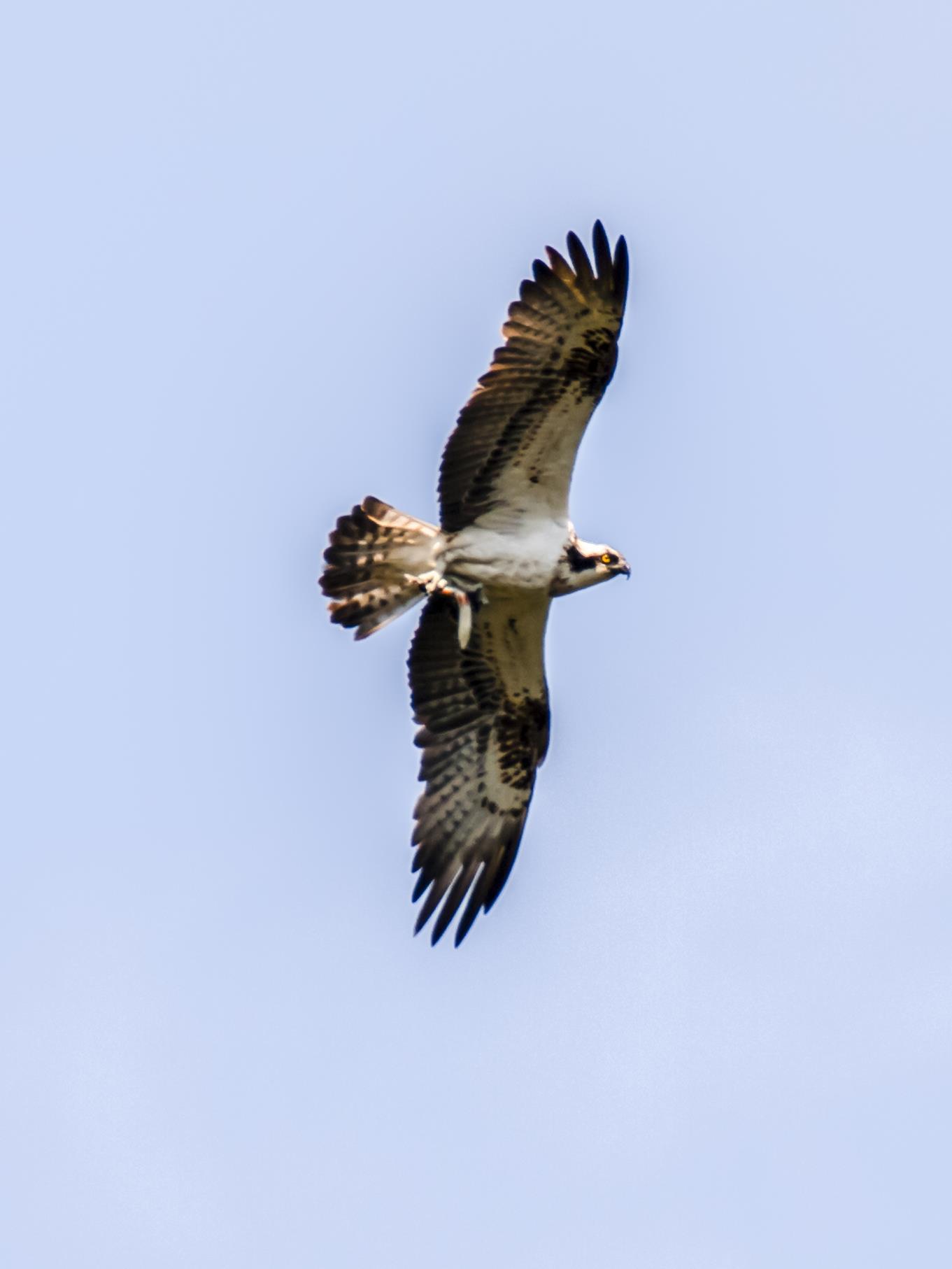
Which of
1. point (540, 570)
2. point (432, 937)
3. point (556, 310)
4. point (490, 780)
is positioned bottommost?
point (432, 937)

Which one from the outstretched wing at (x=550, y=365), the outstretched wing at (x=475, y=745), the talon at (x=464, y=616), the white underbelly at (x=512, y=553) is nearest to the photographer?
the outstretched wing at (x=550, y=365)

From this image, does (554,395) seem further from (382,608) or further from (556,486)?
(382,608)

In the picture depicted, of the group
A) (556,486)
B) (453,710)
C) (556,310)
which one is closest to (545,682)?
(453,710)

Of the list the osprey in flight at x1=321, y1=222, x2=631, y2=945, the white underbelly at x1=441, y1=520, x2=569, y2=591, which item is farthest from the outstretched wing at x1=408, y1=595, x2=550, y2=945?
the white underbelly at x1=441, y1=520, x2=569, y2=591

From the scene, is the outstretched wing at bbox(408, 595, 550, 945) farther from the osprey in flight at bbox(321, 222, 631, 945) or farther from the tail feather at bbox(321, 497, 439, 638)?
the tail feather at bbox(321, 497, 439, 638)

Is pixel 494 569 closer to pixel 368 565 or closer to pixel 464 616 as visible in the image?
pixel 464 616

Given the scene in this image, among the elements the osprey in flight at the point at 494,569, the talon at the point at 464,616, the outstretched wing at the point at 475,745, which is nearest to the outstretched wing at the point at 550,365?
the osprey in flight at the point at 494,569

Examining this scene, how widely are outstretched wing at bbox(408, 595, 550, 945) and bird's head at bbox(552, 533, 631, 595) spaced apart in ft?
1.04

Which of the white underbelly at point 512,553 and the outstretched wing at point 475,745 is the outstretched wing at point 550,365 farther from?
the outstretched wing at point 475,745

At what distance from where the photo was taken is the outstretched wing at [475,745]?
588 inches

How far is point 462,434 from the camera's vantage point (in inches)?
549

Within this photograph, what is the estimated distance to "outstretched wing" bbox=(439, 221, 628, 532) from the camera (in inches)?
538

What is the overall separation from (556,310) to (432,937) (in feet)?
13.2

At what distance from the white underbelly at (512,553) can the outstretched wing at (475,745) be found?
0.36 m
